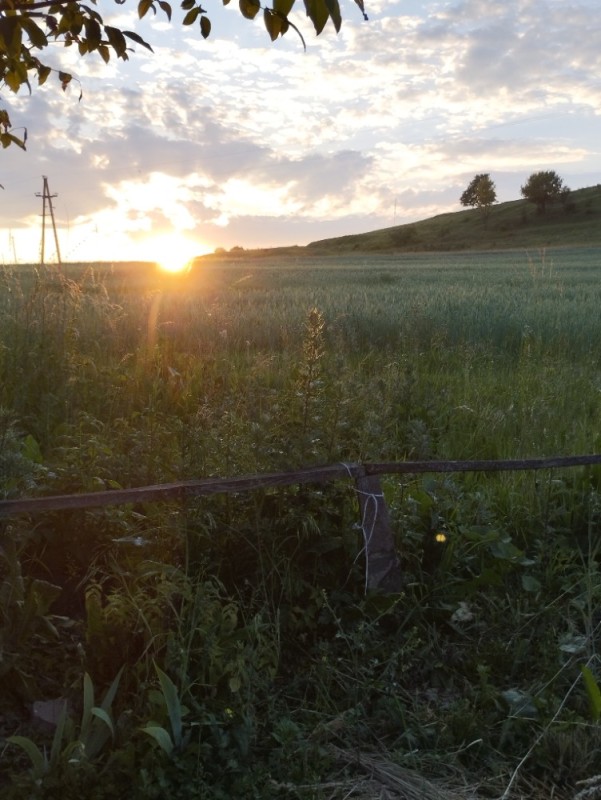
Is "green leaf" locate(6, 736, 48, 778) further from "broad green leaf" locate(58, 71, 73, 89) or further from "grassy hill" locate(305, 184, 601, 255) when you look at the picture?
"grassy hill" locate(305, 184, 601, 255)

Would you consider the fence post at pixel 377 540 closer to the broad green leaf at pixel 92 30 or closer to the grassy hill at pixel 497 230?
the broad green leaf at pixel 92 30

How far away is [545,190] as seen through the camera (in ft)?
286

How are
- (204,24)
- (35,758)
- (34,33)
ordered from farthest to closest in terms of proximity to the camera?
(204,24)
(34,33)
(35,758)

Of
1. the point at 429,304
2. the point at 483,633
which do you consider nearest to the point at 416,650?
the point at 483,633

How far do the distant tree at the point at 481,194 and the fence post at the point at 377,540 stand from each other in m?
92.0

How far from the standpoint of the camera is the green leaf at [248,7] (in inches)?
81.2

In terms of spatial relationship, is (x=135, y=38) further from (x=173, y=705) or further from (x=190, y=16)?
(x=173, y=705)

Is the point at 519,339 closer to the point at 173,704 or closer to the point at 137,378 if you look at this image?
the point at 137,378

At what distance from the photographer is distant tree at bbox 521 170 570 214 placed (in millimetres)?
87250

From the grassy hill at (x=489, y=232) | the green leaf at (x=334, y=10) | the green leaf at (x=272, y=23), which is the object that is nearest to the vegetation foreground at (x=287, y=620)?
the green leaf at (x=272, y=23)

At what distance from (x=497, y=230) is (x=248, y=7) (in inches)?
3445

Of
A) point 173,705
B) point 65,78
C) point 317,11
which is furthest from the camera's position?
point 65,78

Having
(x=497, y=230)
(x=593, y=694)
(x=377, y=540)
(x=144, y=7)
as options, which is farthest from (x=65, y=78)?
(x=497, y=230)

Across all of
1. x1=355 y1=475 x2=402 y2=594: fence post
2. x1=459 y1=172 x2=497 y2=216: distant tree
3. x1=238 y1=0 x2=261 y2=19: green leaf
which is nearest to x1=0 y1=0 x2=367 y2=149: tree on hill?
x1=238 y1=0 x2=261 y2=19: green leaf
